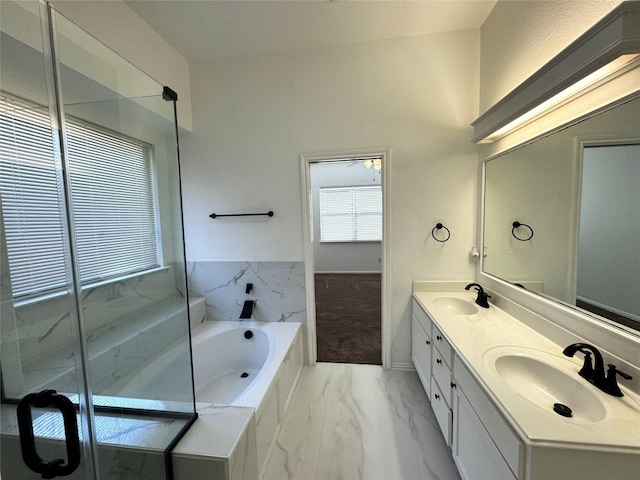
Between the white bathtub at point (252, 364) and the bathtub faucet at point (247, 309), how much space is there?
10 centimetres

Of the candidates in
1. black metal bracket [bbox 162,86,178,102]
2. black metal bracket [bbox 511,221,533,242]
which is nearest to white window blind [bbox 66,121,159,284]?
black metal bracket [bbox 162,86,178,102]

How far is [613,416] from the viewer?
901 mm

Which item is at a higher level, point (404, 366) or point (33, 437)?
point (33, 437)

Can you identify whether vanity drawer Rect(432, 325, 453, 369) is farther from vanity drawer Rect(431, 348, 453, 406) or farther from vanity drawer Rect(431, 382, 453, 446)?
vanity drawer Rect(431, 382, 453, 446)

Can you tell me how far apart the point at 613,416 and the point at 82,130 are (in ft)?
8.83

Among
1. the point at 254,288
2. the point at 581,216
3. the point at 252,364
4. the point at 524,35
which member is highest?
the point at 524,35

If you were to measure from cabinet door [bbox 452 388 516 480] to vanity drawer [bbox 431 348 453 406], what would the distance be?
0.25 feet

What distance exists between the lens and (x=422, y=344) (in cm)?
213

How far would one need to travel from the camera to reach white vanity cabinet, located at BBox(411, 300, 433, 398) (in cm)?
196

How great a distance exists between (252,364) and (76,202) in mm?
1975

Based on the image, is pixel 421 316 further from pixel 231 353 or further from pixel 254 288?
pixel 231 353

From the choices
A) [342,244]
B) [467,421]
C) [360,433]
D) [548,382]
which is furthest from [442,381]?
[342,244]

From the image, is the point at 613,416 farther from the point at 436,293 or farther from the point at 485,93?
the point at 485,93

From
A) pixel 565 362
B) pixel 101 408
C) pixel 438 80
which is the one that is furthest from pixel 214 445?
pixel 438 80
